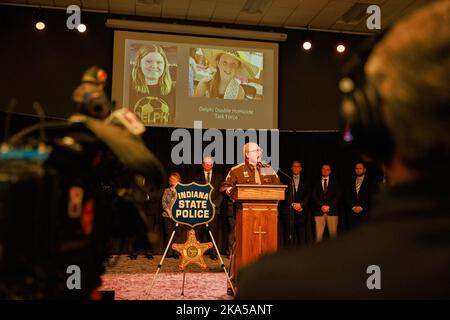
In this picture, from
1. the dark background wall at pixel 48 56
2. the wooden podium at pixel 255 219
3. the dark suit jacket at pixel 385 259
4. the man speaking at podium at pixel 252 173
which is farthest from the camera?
the dark background wall at pixel 48 56

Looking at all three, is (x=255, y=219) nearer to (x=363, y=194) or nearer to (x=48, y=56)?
(x=363, y=194)

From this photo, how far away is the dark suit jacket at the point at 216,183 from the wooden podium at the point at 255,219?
11.2 feet

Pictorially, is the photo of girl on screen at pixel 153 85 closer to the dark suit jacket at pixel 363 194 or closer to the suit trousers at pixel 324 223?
the suit trousers at pixel 324 223

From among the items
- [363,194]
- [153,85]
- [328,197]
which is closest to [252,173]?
[328,197]

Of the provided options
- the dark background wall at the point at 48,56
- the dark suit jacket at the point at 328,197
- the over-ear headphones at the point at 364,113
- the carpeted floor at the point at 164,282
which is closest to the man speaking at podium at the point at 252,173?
the carpeted floor at the point at 164,282

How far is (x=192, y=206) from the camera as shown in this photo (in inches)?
167

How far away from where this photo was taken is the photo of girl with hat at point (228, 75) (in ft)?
25.5

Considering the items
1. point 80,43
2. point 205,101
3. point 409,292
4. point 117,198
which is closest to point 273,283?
point 409,292

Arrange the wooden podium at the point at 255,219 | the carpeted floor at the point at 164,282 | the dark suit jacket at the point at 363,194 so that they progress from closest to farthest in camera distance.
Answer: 1. the wooden podium at the point at 255,219
2. the carpeted floor at the point at 164,282
3. the dark suit jacket at the point at 363,194

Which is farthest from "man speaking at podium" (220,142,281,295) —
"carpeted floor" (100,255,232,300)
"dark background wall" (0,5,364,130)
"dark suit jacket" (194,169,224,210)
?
"dark background wall" (0,5,364,130)
